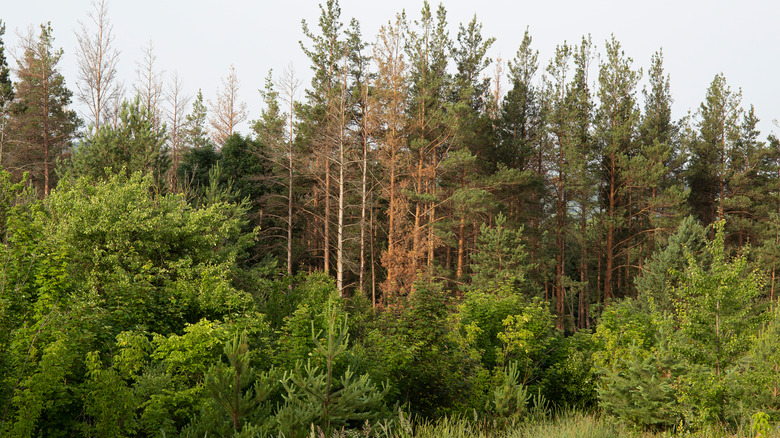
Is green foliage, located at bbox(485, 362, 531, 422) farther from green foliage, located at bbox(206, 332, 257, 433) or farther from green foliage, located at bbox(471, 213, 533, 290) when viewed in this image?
green foliage, located at bbox(471, 213, 533, 290)

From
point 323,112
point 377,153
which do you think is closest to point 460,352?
point 377,153

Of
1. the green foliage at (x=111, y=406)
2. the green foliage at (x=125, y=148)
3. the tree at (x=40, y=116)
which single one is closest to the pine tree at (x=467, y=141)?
the green foliage at (x=125, y=148)

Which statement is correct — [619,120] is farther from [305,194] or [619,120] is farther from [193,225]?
[193,225]

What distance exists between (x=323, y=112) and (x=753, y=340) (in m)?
22.5

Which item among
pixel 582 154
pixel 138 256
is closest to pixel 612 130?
pixel 582 154

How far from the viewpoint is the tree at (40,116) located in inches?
1146

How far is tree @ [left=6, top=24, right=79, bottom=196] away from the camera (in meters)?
29.1

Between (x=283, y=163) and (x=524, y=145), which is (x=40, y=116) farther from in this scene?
(x=524, y=145)

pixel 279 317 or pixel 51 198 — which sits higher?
pixel 51 198

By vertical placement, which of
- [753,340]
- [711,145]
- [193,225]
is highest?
[711,145]

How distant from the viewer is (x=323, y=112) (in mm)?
27953

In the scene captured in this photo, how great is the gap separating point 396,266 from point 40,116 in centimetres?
2478

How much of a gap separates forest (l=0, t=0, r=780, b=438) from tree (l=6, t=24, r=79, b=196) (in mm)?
226

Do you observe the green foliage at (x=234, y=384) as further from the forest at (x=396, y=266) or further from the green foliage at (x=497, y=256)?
the green foliage at (x=497, y=256)
